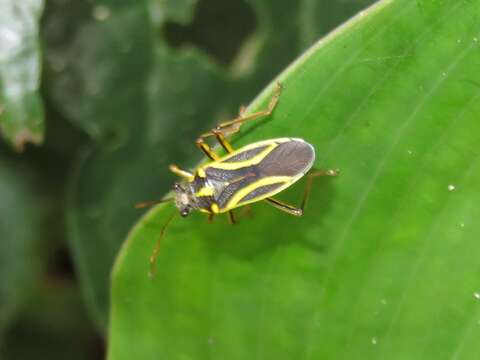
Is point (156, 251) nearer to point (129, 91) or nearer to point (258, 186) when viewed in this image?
point (258, 186)

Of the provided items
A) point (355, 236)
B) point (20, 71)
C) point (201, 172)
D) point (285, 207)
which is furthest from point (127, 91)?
point (355, 236)

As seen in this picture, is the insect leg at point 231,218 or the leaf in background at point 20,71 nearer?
the insect leg at point 231,218

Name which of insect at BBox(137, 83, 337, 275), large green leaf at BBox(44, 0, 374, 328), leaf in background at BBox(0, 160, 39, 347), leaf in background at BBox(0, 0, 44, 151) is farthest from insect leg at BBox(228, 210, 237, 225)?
leaf in background at BBox(0, 160, 39, 347)

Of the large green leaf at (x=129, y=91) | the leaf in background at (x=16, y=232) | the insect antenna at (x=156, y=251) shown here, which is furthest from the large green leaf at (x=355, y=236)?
the leaf in background at (x=16, y=232)

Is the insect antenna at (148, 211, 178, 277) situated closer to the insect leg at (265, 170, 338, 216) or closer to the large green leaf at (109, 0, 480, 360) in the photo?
the large green leaf at (109, 0, 480, 360)

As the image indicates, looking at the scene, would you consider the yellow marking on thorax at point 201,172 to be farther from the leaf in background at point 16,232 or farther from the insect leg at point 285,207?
the leaf in background at point 16,232

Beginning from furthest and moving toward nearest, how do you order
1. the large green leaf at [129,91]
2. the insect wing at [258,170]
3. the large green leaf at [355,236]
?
the large green leaf at [129,91] < the insect wing at [258,170] < the large green leaf at [355,236]
